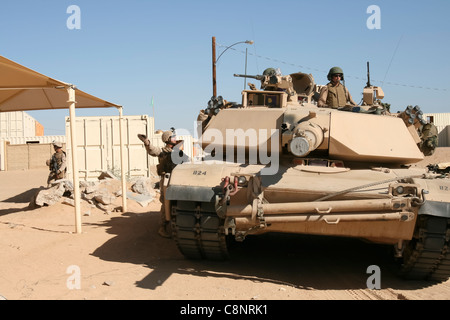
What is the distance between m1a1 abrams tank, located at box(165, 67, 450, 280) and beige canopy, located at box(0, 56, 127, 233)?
8.49ft

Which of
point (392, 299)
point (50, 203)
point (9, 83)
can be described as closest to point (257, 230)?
point (392, 299)

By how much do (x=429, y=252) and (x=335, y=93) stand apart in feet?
12.2

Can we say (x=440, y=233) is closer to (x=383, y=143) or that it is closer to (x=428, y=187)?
(x=428, y=187)

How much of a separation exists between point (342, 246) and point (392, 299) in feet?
10.3

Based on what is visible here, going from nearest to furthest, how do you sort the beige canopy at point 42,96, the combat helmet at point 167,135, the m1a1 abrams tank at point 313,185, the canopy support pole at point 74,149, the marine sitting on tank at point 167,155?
1. the m1a1 abrams tank at point 313,185
2. the beige canopy at point 42,96
3. the canopy support pole at point 74,149
4. the marine sitting on tank at point 167,155
5. the combat helmet at point 167,135

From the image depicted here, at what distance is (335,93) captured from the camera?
872cm

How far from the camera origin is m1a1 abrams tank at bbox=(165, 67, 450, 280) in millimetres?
5664

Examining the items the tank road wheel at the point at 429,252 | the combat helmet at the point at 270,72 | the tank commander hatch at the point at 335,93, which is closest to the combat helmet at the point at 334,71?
the tank commander hatch at the point at 335,93

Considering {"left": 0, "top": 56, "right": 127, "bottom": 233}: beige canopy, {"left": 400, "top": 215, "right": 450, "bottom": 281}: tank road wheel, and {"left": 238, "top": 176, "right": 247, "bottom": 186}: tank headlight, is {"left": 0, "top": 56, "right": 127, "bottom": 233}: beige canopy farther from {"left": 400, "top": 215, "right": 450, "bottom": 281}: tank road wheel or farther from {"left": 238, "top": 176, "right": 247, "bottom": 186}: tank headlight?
{"left": 400, "top": 215, "right": 450, "bottom": 281}: tank road wheel

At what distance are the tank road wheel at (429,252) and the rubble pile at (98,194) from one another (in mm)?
7578

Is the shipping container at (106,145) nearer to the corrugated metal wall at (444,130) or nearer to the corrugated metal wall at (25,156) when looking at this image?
the corrugated metal wall at (25,156)

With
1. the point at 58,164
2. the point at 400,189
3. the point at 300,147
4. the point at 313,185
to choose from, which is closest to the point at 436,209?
the point at 400,189

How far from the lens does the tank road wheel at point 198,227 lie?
628 cm

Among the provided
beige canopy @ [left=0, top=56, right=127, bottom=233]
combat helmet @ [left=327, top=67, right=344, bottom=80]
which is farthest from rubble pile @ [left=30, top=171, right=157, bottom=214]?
combat helmet @ [left=327, top=67, right=344, bottom=80]
